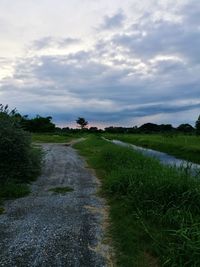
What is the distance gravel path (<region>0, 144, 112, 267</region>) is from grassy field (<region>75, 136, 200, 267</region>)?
39cm

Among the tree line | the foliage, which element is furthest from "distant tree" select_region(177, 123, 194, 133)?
the foliage

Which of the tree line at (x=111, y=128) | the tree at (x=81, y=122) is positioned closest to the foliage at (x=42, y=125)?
the tree line at (x=111, y=128)

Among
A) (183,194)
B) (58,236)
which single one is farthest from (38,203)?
(183,194)

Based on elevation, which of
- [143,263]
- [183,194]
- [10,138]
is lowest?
[143,263]

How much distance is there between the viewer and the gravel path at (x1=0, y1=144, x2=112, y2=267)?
6.21 meters

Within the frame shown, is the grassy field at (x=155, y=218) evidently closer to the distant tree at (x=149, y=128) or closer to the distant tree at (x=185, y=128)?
the distant tree at (x=185, y=128)

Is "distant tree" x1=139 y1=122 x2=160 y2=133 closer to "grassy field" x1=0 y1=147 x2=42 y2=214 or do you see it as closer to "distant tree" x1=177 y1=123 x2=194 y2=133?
"distant tree" x1=177 y1=123 x2=194 y2=133

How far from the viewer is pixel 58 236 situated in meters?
7.30

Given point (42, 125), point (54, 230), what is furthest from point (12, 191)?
point (42, 125)

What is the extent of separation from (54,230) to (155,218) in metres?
2.08

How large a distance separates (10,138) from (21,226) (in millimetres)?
6905

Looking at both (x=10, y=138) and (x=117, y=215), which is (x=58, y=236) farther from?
(x=10, y=138)

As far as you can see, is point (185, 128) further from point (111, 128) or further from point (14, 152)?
point (14, 152)

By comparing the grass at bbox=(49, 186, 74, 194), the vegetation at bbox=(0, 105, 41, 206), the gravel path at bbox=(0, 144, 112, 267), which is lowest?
the gravel path at bbox=(0, 144, 112, 267)
